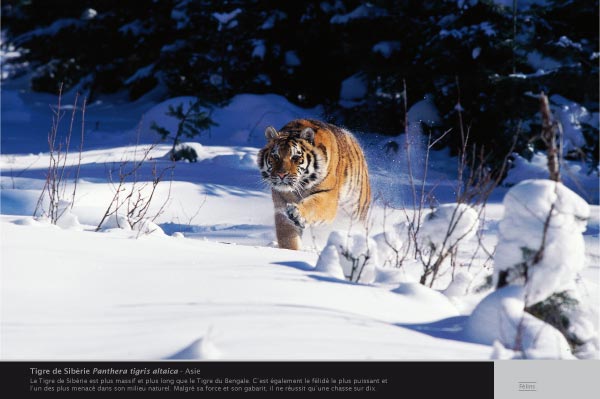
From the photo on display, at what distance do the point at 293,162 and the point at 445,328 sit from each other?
3145 millimetres

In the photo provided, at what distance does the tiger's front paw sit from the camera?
588cm

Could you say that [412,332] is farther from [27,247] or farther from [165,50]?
[165,50]

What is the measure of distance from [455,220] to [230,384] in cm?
198

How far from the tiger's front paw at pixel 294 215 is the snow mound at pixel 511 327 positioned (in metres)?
2.69

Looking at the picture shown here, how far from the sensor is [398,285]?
3914mm

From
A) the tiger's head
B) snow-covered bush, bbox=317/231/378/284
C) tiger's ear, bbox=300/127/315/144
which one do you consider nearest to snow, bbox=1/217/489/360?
snow-covered bush, bbox=317/231/378/284

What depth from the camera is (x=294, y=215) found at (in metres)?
5.88

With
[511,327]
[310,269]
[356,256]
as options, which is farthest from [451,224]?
[511,327]

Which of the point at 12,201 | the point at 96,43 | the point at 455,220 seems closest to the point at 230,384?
the point at 455,220

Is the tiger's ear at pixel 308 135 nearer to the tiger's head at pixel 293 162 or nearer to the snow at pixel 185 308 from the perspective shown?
the tiger's head at pixel 293 162

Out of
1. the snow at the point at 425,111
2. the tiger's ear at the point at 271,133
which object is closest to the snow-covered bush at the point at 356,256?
the tiger's ear at the point at 271,133

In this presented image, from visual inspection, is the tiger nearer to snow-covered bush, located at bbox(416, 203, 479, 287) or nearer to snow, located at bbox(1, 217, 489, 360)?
snow-covered bush, located at bbox(416, 203, 479, 287)

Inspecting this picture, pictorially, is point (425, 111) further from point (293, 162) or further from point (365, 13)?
point (293, 162)

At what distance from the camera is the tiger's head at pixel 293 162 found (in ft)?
20.6
